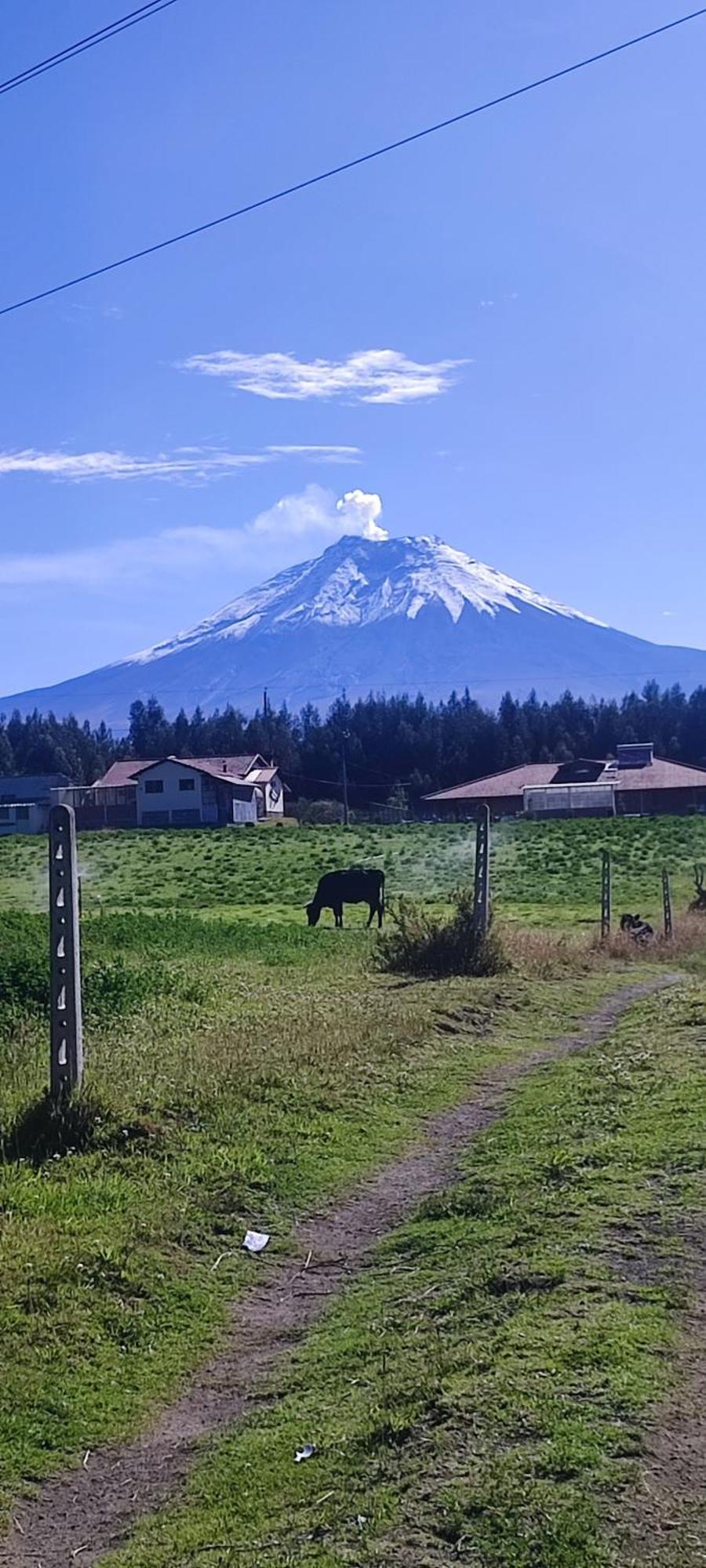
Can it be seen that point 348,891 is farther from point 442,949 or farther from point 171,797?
point 171,797

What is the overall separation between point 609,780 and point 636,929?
37.6 metres

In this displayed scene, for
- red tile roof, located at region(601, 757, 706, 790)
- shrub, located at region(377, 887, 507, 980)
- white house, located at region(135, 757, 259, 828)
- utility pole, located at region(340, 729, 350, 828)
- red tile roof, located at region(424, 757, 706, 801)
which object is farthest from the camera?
utility pole, located at region(340, 729, 350, 828)

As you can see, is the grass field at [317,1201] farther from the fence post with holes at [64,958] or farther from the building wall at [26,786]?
the building wall at [26,786]

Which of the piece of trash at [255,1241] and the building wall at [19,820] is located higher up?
the building wall at [19,820]

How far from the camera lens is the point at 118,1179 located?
7.50 metres

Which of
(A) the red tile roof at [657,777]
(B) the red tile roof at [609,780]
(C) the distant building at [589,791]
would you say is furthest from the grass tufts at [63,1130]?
(A) the red tile roof at [657,777]

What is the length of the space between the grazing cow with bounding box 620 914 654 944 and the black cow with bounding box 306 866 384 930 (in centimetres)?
603

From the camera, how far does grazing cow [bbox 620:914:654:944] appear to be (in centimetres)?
2170

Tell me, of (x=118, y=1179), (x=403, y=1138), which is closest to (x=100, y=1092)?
(x=118, y=1179)

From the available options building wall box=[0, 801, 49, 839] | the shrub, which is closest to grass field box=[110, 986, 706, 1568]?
the shrub

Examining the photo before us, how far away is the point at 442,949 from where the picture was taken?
1716 cm

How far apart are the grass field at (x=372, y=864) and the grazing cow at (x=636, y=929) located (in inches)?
212

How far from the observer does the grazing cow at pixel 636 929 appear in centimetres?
2170

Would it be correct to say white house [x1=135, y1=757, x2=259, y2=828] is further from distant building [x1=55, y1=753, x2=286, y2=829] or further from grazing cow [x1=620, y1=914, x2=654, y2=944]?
grazing cow [x1=620, y1=914, x2=654, y2=944]
